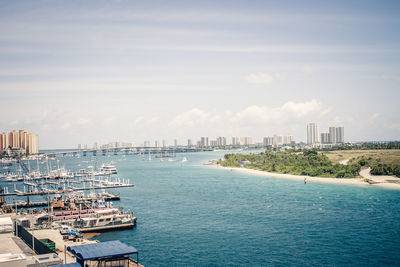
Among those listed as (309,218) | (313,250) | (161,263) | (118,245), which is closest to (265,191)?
(309,218)

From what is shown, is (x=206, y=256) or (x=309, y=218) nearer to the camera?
(x=206, y=256)

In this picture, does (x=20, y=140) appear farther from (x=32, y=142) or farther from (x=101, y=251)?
(x=101, y=251)

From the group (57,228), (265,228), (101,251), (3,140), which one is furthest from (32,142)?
(101,251)

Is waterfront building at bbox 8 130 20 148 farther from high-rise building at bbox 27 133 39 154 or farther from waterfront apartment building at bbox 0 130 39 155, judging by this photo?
high-rise building at bbox 27 133 39 154

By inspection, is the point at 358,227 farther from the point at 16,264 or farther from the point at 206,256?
the point at 16,264

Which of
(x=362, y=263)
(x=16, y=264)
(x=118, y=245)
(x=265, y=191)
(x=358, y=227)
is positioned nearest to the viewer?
(x=16, y=264)

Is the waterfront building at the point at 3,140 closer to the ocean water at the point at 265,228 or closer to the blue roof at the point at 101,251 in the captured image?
the ocean water at the point at 265,228

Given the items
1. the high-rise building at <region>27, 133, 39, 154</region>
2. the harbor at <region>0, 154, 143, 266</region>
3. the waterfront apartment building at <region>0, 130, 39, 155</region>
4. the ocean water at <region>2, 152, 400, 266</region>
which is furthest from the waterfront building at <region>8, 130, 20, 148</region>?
the ocean water at <region>2, 152, 400, 266</region>

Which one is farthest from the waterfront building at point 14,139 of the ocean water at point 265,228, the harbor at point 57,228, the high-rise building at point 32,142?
the ocean water at point 265,228
